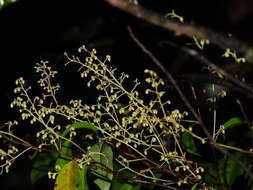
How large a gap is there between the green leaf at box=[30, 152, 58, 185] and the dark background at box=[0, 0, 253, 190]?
0.22 m

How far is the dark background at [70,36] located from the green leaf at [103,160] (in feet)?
1.16

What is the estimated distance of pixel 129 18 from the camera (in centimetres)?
110

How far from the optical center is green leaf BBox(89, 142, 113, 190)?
76 centimetres

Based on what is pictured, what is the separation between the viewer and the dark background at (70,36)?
1.11 m

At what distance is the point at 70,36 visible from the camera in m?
1.21

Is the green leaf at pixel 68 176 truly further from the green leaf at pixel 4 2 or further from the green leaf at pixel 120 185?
the green leaf at pixel 4 2

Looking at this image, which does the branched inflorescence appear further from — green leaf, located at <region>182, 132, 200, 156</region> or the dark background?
the dark background

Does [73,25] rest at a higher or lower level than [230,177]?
higher

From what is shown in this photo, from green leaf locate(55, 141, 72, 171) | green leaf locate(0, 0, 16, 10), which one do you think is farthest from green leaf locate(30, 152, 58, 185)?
green leaf locate(0, 0, 16, 10)

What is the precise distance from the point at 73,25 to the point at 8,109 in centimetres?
31

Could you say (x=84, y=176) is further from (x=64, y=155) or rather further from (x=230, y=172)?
(x=230, y=172)

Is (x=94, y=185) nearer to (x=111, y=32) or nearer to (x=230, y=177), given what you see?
(x=230, y=177)

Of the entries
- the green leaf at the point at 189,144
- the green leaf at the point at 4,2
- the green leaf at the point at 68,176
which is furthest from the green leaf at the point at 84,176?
the green leaf at the point at 4,2

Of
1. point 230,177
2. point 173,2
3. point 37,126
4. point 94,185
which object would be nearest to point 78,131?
point 94,185
